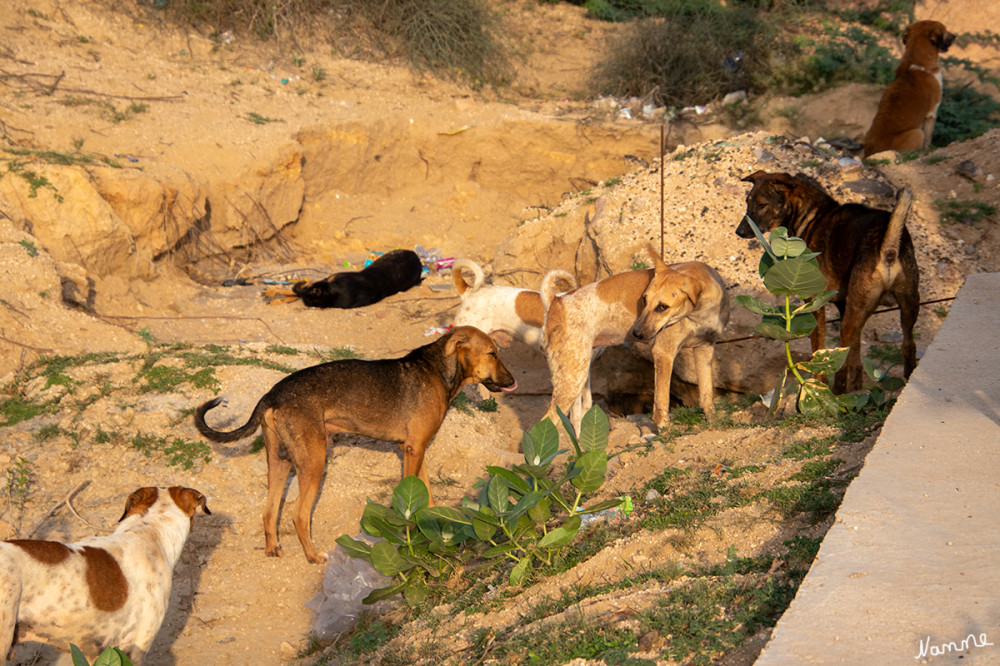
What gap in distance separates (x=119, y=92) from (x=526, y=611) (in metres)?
11.3

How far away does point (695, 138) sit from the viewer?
13.8 meters

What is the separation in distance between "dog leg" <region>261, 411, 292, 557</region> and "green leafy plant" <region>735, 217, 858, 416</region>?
10.3 feet

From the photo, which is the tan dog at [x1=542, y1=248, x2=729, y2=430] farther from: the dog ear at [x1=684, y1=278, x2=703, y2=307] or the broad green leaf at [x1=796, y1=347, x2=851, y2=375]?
the broad green leaf at [x1=796, y1=347, x2=851, y2=375]

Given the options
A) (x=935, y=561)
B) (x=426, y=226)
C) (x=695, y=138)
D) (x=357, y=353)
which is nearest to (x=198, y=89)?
(x=426, y=226)

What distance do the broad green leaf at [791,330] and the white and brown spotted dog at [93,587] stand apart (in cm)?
374

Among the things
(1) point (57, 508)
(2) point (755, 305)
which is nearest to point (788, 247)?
(2) point (755, 305)

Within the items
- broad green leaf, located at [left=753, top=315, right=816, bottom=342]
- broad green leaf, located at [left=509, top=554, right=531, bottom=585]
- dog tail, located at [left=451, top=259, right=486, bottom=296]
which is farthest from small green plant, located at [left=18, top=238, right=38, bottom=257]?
broad green leaf, located at [left=753, top=315, right=816, bottom=342]

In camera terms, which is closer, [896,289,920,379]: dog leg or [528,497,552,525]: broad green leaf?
[528,497,552,525]: broad green leaf

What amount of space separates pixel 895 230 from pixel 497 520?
3.82m

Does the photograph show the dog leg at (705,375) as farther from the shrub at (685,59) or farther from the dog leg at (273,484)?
the shrub at (685,59)

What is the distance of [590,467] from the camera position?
4000 mm

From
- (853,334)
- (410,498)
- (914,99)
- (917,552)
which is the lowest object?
(410,498)

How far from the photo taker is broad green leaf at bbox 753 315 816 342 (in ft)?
17.0

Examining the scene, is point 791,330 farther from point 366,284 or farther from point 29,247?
point 29,247
